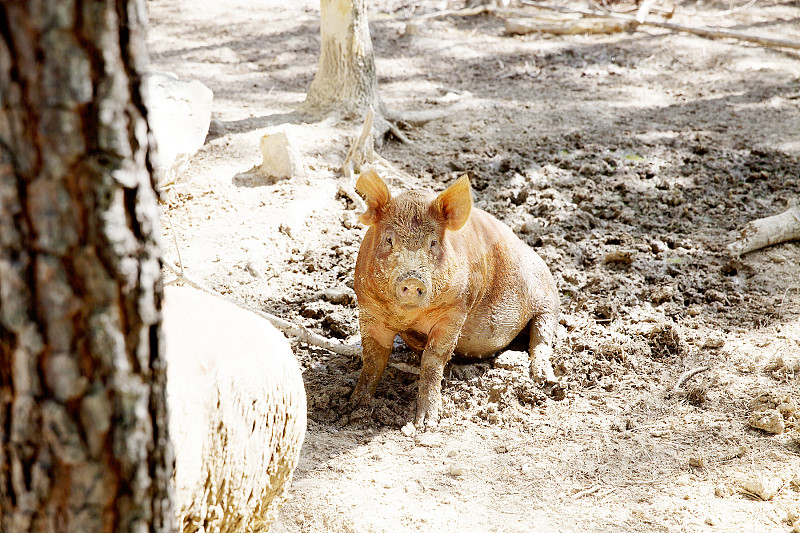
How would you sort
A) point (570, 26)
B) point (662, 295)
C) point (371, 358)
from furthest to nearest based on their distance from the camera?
point (570, 26) → point (662, 295) → point (371, 358)

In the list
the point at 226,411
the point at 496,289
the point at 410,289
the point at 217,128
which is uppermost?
the point at 226,411

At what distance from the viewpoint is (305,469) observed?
3453 millimetres

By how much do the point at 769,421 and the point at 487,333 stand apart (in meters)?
1.51

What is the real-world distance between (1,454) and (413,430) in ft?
8.55

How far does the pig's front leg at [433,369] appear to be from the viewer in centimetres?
388

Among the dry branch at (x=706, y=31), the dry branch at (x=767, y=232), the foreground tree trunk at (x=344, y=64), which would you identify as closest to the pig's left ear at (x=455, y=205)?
the dry branch at (x=767, y=232)

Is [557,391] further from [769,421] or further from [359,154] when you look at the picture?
[359,154]

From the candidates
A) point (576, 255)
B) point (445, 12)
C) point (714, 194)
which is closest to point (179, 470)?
Result: point (576, 255)

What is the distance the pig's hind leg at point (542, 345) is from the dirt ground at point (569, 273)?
0.12 metres

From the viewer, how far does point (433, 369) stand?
12.8ft

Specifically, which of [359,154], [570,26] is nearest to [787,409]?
[359,154]

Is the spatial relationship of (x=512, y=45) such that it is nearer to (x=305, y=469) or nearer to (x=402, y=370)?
(x=402, y=370)

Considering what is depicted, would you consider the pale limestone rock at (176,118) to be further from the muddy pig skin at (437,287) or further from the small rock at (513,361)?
the small rock at (513,361)

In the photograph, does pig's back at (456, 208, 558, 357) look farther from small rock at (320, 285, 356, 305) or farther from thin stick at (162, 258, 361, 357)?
small rock at (320, 285, 356, 305)
